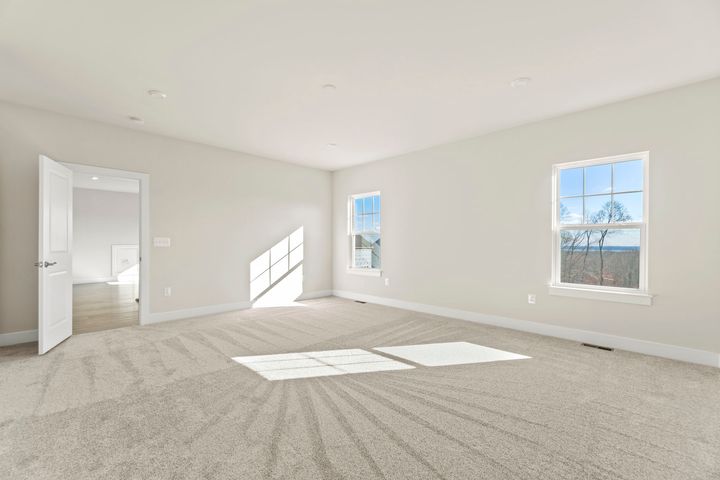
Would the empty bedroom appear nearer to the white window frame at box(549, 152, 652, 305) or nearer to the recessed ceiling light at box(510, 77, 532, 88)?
the white window frame at box(549, 152, 652, 305)

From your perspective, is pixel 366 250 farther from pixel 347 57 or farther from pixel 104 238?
pixel 104 238

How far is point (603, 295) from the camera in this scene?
370 centimetres

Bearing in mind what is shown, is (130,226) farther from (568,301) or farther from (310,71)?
(568,301)

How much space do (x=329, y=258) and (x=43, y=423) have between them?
5.27 meters

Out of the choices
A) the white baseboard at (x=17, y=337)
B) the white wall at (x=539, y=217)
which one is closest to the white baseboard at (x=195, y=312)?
the white baseboard at (x=17, y=337)

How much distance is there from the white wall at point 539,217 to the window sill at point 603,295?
8cm

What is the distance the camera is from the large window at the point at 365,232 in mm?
6418

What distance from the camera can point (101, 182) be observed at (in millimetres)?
8281

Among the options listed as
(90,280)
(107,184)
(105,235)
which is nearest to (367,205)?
(107,184)

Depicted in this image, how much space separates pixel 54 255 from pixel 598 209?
610 centimetres

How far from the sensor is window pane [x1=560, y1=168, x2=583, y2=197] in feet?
13.3

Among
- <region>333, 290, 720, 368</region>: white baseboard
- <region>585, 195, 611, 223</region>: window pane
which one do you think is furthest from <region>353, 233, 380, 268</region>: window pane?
<region>585, 195, 611, 223</region>: window pane

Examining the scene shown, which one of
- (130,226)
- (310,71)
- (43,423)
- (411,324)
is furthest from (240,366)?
(130,226)

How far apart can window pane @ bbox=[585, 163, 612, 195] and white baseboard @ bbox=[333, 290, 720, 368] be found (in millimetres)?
1633
